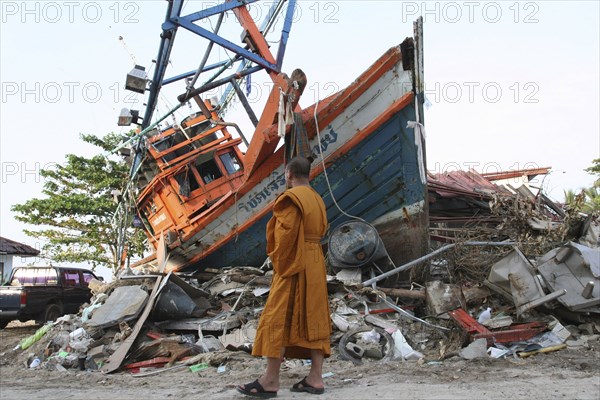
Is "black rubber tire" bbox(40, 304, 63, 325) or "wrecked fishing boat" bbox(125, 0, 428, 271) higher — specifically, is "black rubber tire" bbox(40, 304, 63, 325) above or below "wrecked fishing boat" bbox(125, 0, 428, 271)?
below

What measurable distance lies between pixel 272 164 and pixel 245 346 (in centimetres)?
268

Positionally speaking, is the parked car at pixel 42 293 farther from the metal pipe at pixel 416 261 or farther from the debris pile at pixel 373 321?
the metal pipe at pixel 416 261

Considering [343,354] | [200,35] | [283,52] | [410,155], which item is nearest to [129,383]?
[343,354]

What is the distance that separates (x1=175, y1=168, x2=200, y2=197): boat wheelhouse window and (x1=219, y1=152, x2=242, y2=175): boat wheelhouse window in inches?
23.9

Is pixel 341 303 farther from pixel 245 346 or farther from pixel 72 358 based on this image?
pixel 72 358

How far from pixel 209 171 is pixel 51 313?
16.8 ft

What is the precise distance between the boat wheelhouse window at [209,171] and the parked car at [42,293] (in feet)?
15.3

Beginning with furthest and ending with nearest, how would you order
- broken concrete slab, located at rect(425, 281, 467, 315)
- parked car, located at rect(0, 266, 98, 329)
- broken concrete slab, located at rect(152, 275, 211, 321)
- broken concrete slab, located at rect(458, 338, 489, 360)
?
parked car, located at rect(0, 266, 98, 329), broken concrete slab, located at rect(152, 275, 211, 321), broken concrete slab, located at rect(425, 281, 467, 315), broken concrete slab, located at rect(458, 338, 489, 360)

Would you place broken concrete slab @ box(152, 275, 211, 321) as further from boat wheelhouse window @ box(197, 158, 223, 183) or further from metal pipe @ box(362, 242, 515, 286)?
boat wheelhouse window @ box(197, 158, 223, 183)

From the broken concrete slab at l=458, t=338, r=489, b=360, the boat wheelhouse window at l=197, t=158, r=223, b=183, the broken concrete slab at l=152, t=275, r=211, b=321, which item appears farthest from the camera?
the boat wheelhouse window at l=197, t=158, r=223, b=183

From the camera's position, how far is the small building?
21750 mm

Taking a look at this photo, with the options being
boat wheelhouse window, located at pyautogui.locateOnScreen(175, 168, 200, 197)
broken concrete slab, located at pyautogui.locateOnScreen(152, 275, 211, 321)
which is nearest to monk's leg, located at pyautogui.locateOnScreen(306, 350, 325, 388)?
broken concrete slab, located at pyautogui.locateOnScreen(152, 275, 211, 321)

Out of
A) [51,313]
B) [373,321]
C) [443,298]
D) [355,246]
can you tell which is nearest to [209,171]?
[355,246]

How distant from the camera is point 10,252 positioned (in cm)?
2161
